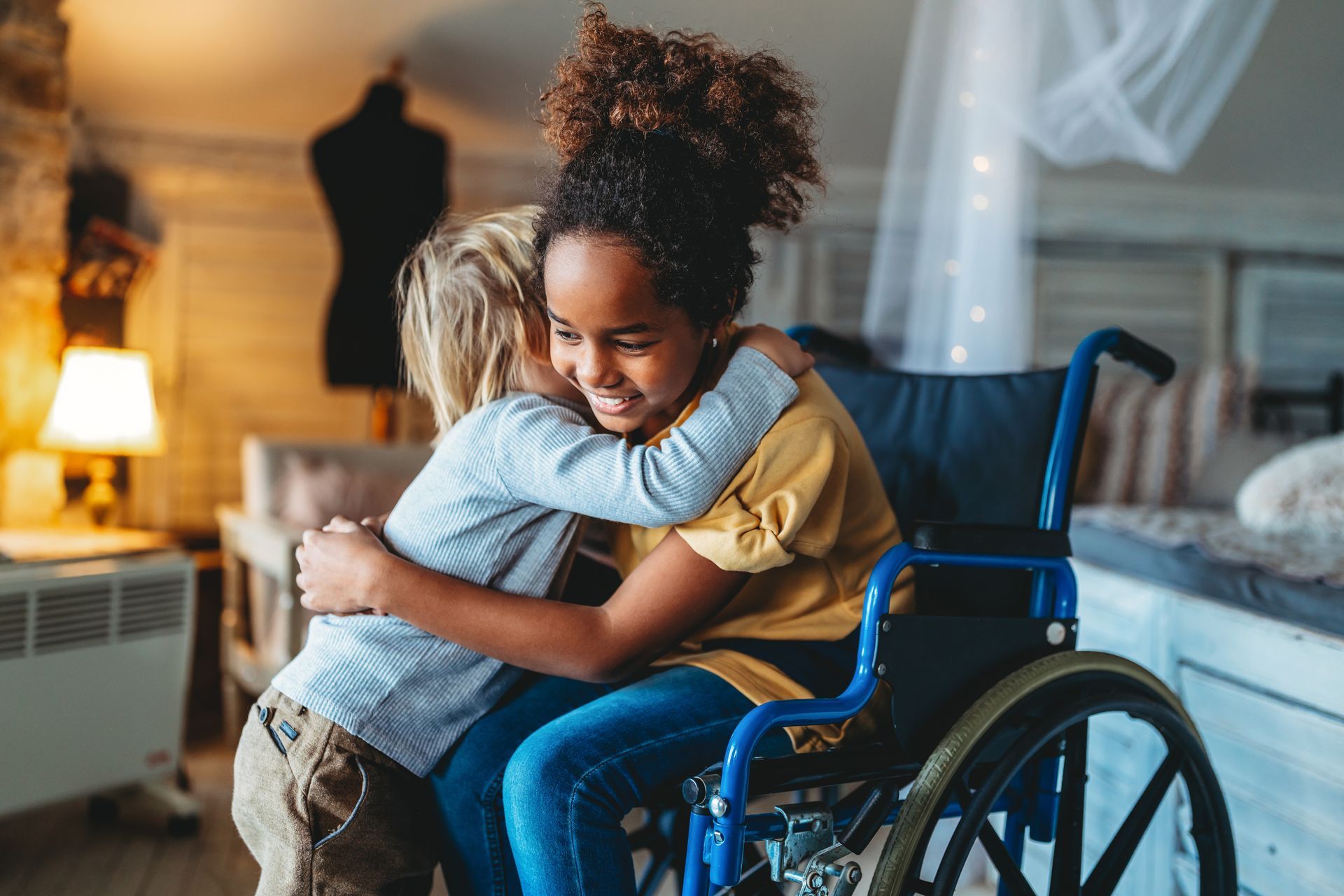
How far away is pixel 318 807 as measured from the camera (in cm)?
94

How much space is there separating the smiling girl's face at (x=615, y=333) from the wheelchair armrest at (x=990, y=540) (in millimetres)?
274

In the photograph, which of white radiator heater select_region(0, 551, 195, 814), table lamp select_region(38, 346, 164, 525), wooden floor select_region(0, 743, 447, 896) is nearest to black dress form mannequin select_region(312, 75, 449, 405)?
table lamp select_region(38, 346, 164, 525)

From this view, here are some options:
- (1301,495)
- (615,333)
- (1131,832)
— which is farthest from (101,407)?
(1301,495)

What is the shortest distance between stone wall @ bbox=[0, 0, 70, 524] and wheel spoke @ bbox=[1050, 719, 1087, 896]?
254 centimetres

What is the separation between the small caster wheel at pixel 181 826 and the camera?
200cm

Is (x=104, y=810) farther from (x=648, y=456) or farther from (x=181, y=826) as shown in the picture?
(x=648, y=456)

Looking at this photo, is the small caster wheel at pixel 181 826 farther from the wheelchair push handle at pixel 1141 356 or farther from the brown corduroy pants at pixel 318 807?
the wheelchair push handle at pixel 1141 356

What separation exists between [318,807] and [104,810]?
1459mm

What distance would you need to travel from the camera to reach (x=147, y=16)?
9.59 ft

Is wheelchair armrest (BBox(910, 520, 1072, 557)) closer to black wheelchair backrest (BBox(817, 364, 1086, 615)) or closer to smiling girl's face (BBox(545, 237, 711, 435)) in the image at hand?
black wheelchair backrest (BBox(817, 364, 1086, 615))

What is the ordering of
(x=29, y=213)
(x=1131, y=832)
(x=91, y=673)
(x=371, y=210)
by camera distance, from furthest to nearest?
(x=371, y=210) → (x=29, y=213) → (x=91, y=673) → (x=1131, y=832)

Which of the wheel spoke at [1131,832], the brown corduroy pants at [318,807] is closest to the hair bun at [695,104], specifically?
the brown corduroy pants at [318,807]

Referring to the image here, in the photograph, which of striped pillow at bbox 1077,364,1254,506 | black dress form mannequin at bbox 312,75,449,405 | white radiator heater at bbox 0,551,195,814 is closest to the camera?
white radiator heater at bbox 0,551,195,814

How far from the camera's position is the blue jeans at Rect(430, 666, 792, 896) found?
2.89 ft
